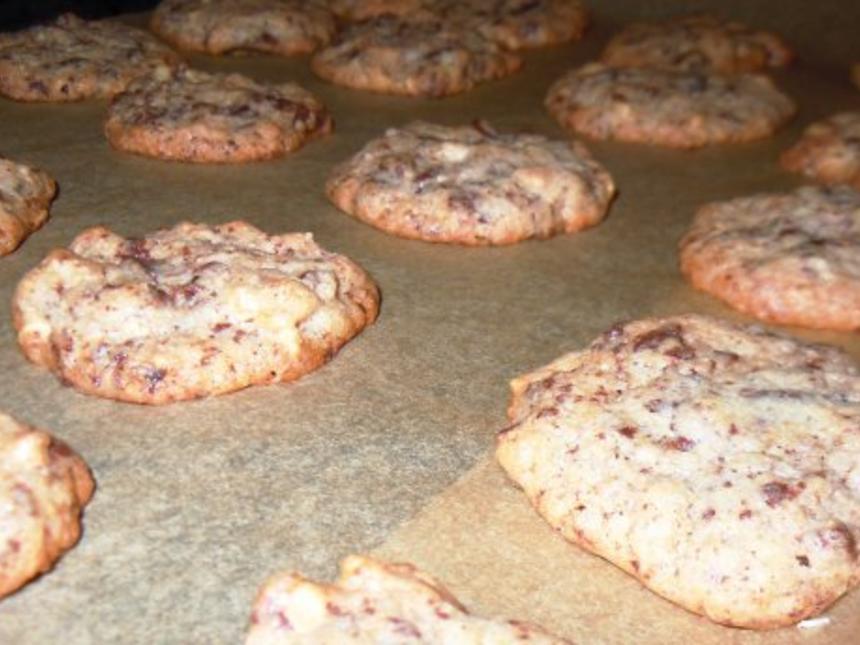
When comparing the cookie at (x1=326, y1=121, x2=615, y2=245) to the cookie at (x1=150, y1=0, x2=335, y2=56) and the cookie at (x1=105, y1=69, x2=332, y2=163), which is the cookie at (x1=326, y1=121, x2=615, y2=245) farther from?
the cookie at (x1=150, y1=0, x2=335, y2=56)

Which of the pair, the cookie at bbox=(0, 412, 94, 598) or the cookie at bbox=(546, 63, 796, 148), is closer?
the cookie at bbox=(0, 412, 94, 598)

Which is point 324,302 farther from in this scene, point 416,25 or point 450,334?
point 416,25

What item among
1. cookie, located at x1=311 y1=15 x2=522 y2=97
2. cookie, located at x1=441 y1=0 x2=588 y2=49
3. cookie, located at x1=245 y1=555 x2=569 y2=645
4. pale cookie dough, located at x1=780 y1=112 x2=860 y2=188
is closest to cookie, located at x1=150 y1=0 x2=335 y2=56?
cookie, located at x1=311 y1=15 x2=522 y2=97

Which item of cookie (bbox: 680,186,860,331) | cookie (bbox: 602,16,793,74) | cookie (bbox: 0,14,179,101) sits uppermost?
cookie (bbox: 0,14,179,101)

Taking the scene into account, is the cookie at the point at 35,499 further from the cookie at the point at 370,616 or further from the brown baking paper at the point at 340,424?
the cookie at the point at 370,616

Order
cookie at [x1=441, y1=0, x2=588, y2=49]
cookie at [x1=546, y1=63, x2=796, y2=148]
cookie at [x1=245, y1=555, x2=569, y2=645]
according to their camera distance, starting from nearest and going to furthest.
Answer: cookie at [x1=245, y1=555, x2=569, y2=645] < cookie at [x1=546, y1=63, x2=796, y2=148] < cookie at [x1=441, y1=0, x2=588, y2=49]

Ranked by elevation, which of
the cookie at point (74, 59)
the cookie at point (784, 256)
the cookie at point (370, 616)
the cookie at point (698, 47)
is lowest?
the cookie at point (698, 47)

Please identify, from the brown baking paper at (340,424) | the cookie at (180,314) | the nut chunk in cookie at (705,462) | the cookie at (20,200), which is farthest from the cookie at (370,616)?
the cookie at (20,200)
